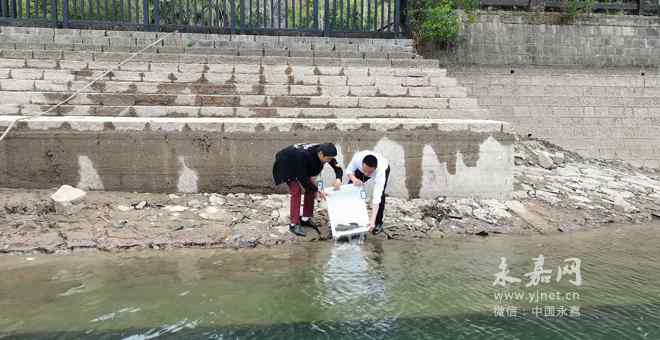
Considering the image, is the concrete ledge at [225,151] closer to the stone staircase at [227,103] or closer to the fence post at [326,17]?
the stone staircase at [227,103]

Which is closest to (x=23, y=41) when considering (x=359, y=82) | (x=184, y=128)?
(x=184, y=128)

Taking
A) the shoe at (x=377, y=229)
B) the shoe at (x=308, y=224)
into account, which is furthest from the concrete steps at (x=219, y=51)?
the shoe at (x=377, y=229)

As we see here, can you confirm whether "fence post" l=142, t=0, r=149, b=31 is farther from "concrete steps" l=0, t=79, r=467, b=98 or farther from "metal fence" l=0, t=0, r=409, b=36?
"concrete steps" l=0, t=79, r=467, b=98

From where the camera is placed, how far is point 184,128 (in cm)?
638

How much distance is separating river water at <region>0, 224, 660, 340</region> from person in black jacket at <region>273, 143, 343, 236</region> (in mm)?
474

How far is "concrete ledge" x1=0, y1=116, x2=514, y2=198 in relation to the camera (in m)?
6.23

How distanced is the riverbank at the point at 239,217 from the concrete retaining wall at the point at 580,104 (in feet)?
9.23

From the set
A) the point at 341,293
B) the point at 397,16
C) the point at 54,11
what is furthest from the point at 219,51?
the point at 341,293

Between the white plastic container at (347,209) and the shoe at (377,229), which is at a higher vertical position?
the white plastic container at (347,209)

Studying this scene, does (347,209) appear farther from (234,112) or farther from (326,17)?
(326,17)

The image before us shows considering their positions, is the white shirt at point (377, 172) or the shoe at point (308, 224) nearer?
the white shirt at point (377, 172)

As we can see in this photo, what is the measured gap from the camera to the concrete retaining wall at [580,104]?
1043 cm

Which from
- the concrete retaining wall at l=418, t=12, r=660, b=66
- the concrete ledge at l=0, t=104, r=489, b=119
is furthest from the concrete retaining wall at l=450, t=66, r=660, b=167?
the concrete ledge at l=0, t=104, r=489, b=119

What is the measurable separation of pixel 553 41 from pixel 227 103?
710 centimetres
